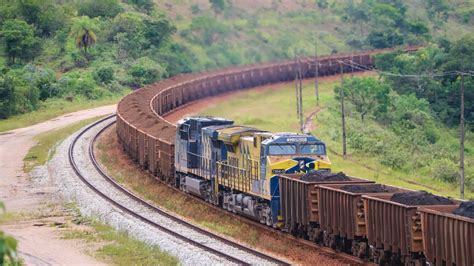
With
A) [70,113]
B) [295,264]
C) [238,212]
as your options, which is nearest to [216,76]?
[70,113]

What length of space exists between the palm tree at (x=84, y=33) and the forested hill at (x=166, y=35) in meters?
0.12

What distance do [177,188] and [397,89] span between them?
1541 inches

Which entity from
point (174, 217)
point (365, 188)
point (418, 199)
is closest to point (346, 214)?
point (365, 188)

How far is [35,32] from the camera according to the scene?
299 ft

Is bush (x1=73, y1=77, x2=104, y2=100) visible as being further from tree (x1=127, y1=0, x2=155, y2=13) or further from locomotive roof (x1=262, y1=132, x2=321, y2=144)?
locomotive roof (x1=262, y1=132, x2=321, y2=144)

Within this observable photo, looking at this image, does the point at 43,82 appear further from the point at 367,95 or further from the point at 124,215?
Result: the point at 124,215

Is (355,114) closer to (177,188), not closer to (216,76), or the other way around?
(216,76)

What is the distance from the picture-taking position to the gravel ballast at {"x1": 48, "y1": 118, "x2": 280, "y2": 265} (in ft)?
76.7

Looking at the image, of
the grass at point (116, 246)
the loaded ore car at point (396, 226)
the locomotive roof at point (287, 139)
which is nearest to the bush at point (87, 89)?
the grass at point (116, 246)

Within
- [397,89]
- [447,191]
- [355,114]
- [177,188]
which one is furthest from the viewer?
[397,89]

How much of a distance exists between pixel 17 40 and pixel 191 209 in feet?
180

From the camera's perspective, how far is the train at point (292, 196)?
18406 mm

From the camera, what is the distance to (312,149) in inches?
1077

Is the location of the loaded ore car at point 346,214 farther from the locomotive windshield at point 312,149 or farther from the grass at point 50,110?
the grass at point 50,110
